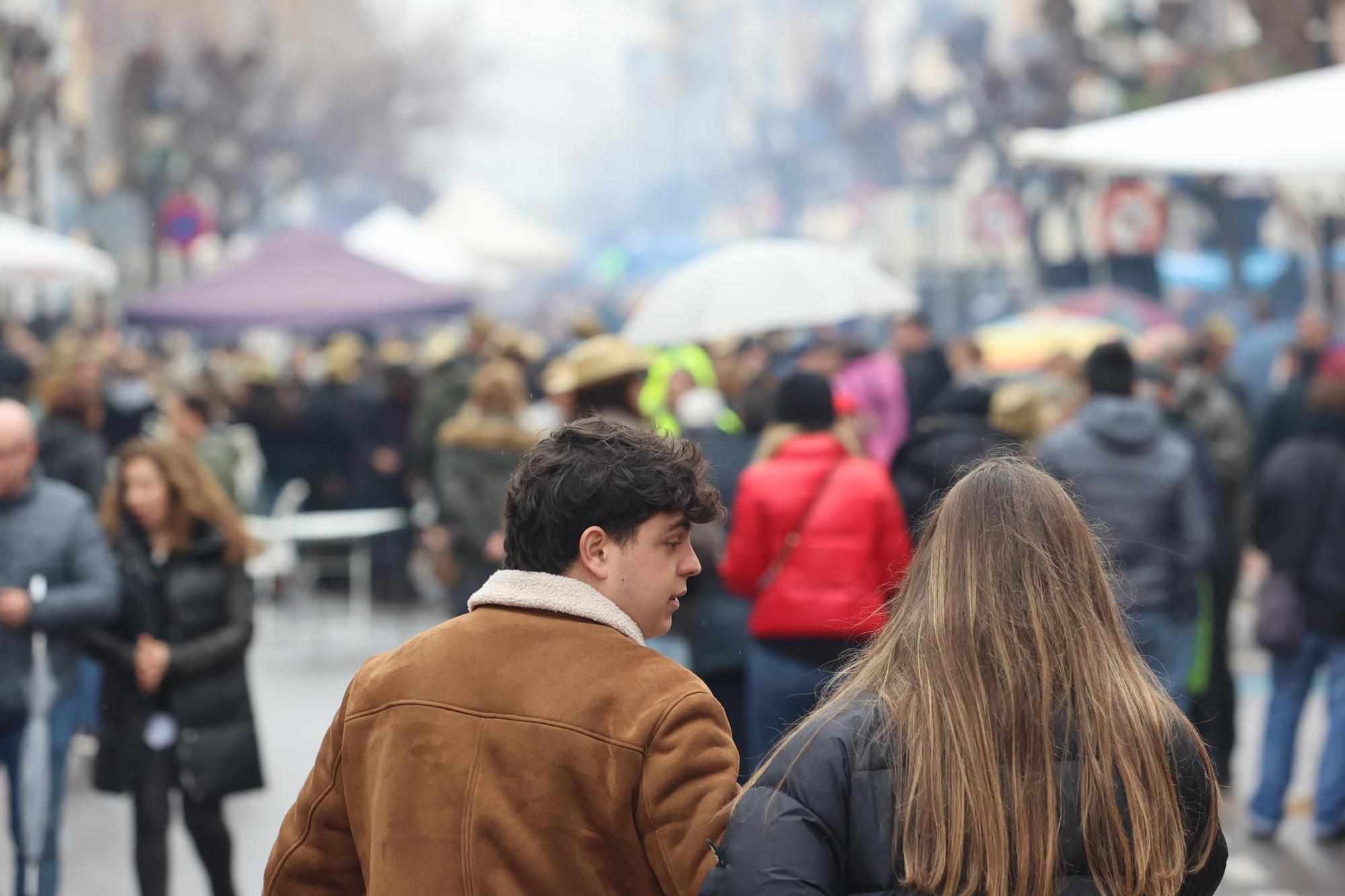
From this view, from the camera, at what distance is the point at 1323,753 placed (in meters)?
6.77

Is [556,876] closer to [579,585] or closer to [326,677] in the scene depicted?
[579,585]

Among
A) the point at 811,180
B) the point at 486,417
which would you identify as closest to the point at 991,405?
the point at 486,417

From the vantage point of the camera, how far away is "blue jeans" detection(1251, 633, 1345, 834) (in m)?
6.73

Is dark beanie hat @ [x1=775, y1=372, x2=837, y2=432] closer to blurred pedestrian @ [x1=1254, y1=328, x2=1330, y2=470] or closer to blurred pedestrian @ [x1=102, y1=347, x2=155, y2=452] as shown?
blurred pedestrian @ [x1=1254, y1=328, x2=1330, y2=470]

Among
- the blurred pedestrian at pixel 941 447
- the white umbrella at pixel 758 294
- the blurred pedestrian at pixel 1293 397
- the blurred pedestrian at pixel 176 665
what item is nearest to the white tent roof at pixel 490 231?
the blurred pedestrian at pixel 1293 397

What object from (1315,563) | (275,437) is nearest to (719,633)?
(1315,563)

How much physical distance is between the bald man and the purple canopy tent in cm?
810

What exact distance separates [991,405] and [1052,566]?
516cm

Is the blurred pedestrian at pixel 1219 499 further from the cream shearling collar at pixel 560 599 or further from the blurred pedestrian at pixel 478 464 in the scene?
the cream shearling collar at pixel 560 599

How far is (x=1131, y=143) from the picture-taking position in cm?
636

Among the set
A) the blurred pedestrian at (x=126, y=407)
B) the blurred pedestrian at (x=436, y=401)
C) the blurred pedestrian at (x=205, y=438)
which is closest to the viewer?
the blurred pedestrian at (x=205, y=438)

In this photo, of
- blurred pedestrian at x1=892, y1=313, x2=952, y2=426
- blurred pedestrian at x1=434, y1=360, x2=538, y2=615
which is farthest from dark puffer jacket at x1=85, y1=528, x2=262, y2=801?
blurred pedestrian at x1=892, y1=313, x2=952, y2=426

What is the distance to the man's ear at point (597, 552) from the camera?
93.9 inches

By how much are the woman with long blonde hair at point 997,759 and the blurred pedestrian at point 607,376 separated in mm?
3822
